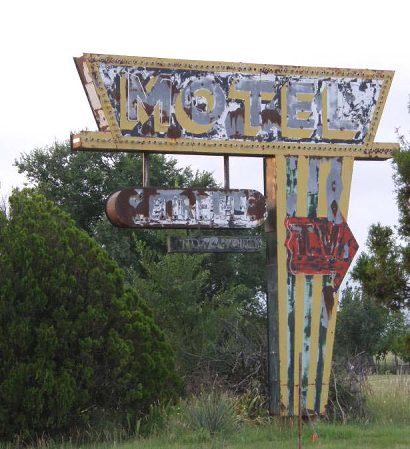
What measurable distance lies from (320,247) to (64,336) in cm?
424

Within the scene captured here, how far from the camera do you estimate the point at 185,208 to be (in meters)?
13.6

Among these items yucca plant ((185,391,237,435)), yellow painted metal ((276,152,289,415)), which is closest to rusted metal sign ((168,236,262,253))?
yellow painted metal ((276,152,289,415))

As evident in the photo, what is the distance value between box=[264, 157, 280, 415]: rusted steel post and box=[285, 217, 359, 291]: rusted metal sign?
240mm

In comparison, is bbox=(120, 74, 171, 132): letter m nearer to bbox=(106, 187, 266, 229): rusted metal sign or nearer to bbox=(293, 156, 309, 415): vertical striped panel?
bbox=(106, 187, 266, 229): rusted metal sign

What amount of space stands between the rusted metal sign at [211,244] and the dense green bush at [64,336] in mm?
909

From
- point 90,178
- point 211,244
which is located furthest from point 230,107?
point 90,178

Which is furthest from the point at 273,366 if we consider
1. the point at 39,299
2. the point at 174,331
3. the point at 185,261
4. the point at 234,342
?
the point at 185,261

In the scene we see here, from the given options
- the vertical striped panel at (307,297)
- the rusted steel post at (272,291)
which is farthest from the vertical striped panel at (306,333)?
the rusted steel post at (272,291)

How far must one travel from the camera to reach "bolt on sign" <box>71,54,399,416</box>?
44.3 feet

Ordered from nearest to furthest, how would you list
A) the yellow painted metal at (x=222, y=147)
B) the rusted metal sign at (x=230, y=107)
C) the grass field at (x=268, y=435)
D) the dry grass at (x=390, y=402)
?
the grass field at (x=268, y=435)
the yellow painted metal at (x=222, y=147)
the rusted metal sign at (x=230, y=107)
the dry grass at (x=390, y=402)

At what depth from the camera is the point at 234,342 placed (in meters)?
15.7

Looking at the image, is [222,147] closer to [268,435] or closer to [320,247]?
[320,247]

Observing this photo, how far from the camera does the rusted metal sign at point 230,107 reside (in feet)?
43.9

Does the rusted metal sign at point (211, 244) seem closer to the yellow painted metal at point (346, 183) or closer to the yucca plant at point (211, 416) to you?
the yellow painted metal at point (346, 183)
